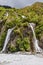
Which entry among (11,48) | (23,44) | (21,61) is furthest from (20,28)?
(21,61)

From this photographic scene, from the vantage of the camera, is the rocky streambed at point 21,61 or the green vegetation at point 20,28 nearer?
the rocky streambed at point 21,61

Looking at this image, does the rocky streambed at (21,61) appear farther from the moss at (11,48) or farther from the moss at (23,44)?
the moss at (23,44)

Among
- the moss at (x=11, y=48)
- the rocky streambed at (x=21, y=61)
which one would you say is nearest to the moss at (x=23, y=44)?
the moss at (x=11, y=48)

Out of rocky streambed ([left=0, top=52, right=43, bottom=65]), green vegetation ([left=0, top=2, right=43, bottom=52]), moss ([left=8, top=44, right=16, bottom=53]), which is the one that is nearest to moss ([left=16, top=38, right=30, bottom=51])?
green vegetation ([left=0, top=2, right=43, bottom=52])

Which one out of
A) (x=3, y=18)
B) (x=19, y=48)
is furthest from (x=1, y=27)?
(x=19, y=48)

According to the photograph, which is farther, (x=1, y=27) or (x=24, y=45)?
(x=1, y=27)

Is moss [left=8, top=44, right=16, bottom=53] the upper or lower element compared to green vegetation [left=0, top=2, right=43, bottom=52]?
lower

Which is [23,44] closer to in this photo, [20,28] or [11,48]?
[11,48]

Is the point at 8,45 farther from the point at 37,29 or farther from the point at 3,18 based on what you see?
the point at 3,18

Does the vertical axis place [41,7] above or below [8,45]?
above

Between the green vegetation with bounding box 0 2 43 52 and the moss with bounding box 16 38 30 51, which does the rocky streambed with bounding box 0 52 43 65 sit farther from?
the green vegetation with bounding box 0 2 43 52

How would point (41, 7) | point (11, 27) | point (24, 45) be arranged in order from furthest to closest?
point (41, 7) < point (11, 27) < point (24, 45)
